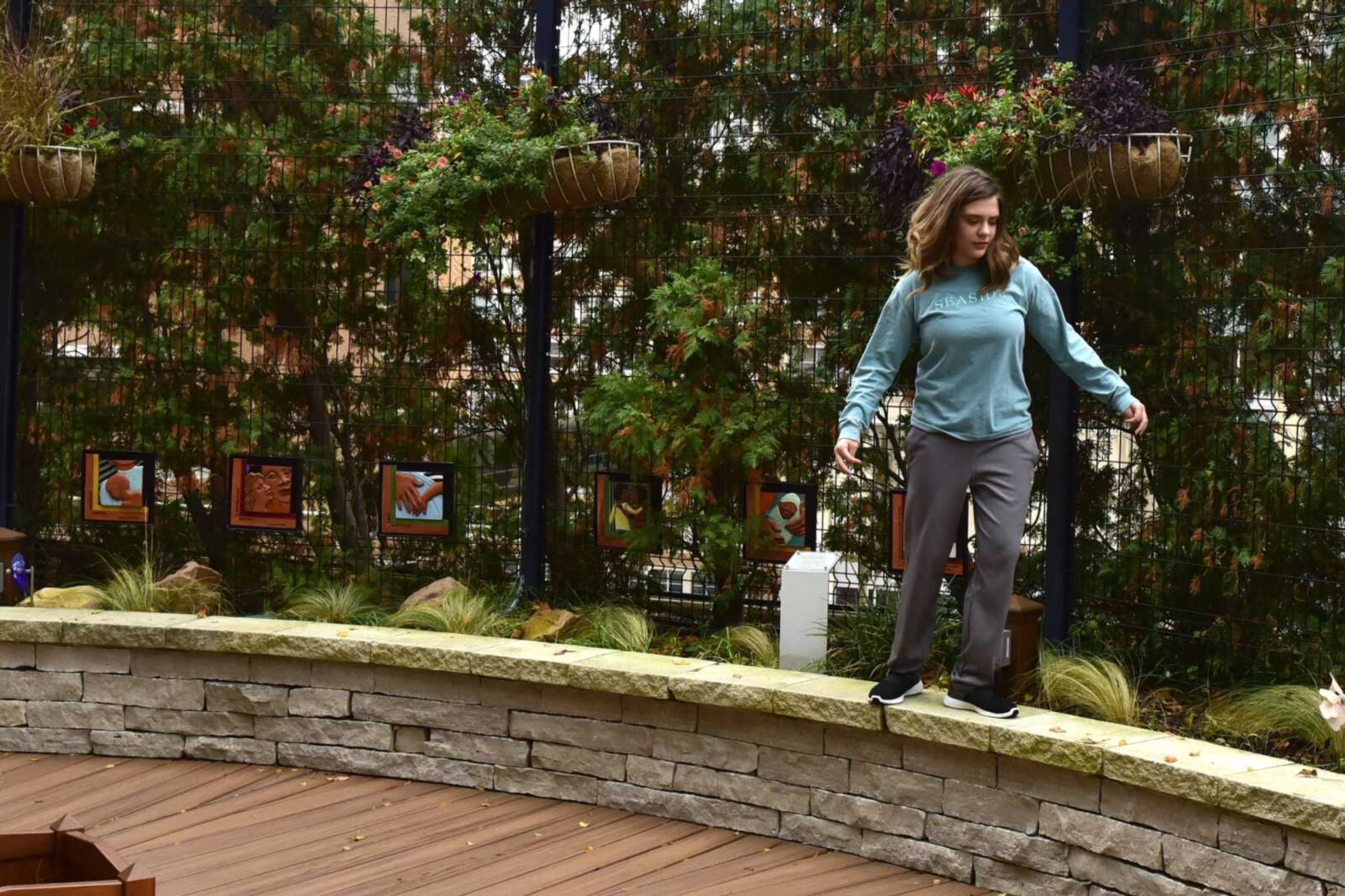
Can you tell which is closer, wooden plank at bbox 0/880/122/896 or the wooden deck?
wooden plank at bbox 0/880/122/896

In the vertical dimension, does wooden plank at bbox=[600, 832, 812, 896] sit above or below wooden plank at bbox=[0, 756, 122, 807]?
below

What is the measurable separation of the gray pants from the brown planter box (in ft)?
7.65

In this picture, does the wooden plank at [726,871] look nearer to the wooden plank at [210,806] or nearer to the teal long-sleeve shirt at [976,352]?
the teal long-sleeve shirt at [976,352]

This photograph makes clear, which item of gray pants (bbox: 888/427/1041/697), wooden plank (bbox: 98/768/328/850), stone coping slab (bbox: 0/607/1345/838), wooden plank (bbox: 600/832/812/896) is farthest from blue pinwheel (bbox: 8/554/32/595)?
gray pants (bbox: 888/427/1041/697)

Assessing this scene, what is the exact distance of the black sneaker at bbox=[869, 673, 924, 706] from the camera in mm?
4363

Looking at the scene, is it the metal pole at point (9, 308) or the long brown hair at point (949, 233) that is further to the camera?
the metal pole at point (9, 308)

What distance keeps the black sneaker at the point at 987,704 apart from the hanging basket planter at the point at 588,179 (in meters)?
2.27

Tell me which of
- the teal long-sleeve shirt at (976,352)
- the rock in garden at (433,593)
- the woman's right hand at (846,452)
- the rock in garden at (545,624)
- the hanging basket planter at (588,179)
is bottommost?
the rock in garden at (545,624)

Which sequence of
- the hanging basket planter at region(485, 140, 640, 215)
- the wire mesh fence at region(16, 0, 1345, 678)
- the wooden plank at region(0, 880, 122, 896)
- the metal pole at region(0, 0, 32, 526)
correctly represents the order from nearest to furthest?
1. the wooden plank at region(0, 880, 122, 896)
2. the wire mesh fence at region(16, 0, 1345, 678)
3. the hanging basket planter at region(485, 140, 640, 215)
4. the metal pole at region(0, 0, 32, 526)

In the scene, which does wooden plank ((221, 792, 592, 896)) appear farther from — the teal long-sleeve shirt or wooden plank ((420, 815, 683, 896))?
the teal long-sleeve shirt

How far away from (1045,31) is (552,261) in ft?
6.69

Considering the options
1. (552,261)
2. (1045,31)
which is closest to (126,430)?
(552,261)

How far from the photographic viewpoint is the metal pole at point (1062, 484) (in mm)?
5000

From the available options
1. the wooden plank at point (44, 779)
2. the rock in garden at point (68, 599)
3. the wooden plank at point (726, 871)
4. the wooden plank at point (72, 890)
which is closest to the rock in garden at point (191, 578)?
the rock in garden at point (68, 599)
